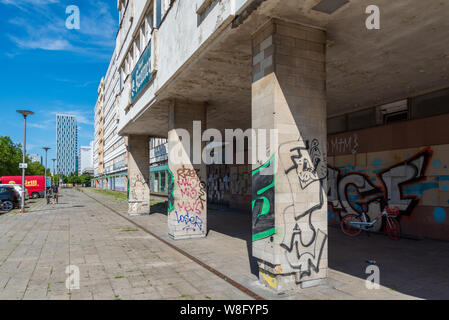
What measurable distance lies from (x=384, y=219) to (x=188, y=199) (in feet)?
22.9

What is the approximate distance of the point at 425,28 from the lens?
5.74 metres

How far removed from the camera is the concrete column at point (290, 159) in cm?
533

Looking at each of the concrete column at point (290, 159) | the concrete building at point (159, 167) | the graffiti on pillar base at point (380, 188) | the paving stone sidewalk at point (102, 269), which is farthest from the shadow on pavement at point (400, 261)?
the concrete building at point (159, 167)

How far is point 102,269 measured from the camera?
6.95m

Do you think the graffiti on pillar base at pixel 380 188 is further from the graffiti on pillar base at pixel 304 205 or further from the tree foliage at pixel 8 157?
the tree foliage at pixel 8 157

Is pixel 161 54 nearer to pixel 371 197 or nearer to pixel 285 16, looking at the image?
pixel 285 16

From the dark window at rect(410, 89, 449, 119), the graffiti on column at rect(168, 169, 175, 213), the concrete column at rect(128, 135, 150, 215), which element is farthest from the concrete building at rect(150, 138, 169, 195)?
the dark window at rect(410, 89, 449, 119)

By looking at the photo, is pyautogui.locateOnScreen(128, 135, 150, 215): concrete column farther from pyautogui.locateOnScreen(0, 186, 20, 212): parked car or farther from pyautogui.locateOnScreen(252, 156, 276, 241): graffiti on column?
pyautogui.locateOnScreen(252, 156, 276, 241): graffiti on column

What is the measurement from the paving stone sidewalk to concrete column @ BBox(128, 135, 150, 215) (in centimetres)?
610

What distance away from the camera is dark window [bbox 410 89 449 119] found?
31.5 feet

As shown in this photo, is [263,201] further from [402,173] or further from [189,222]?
[402,173]

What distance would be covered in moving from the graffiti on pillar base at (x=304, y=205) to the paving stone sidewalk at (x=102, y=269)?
117 cm

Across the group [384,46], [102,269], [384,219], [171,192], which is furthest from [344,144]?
[102,269]

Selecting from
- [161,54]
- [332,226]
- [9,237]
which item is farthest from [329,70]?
[9,237]
